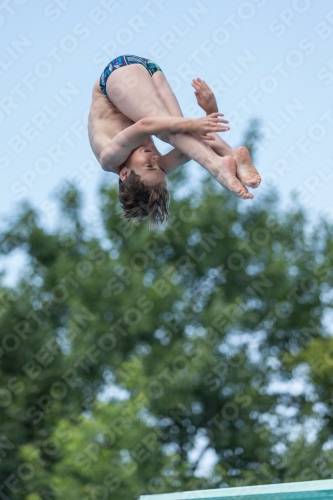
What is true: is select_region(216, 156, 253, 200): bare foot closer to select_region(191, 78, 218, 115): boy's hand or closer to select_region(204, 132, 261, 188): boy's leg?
select_region(204, 132, 261, 188): boy's leg

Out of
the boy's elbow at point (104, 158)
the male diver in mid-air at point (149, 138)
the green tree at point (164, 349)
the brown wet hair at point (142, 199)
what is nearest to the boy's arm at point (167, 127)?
the male diver in mid-air at point (149, 138)

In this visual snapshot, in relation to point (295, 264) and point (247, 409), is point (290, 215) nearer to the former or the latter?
point (295, 264)

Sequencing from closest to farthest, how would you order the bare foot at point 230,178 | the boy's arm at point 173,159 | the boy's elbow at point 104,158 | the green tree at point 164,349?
the bare foot at point 230,178
the boy's elbow at point 104,158
the boy's arm at point 173,159
the green tree at point 164,349

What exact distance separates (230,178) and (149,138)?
0.58 meters

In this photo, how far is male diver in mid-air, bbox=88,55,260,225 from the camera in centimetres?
352

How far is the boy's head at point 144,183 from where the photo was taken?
372 centimetres

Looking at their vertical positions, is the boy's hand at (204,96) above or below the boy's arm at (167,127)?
above

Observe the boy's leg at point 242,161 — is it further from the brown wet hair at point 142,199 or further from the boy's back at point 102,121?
the boy's back at point 102,121

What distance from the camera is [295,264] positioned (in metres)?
13.7

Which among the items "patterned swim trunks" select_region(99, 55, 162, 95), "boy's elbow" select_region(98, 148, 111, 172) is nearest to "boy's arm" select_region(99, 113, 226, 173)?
"boy's elbow" select_region(98, 148, 111, 172)

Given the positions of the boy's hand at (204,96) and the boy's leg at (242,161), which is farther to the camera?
the boy's hand at (204,96)

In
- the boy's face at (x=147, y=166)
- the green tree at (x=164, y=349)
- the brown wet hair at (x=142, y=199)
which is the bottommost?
the green tree at (x=164, y=349)

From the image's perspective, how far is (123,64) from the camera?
3.97 meters

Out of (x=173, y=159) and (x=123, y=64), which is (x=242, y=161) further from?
(x=123, y=64)
